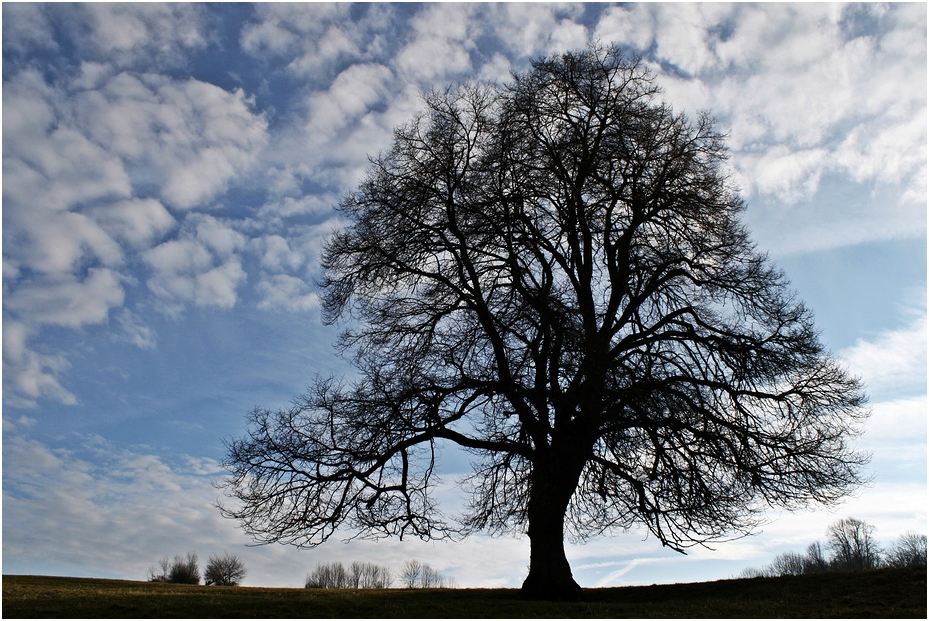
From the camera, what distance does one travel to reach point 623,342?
1435cm

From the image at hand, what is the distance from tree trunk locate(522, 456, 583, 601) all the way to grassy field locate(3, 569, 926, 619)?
0.48 m

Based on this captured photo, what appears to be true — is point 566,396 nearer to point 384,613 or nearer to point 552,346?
point 552,346

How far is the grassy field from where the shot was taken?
1012 centimetres

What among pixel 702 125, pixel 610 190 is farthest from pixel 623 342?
pixel 702 125

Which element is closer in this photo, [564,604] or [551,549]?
[564,604]

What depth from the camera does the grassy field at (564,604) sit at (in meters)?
10.1

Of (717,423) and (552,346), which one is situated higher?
(552,346)

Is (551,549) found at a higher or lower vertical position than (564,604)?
higher

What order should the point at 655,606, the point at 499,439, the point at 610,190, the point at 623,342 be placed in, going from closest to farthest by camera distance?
the point at 655,606 → the point at 499,439 → the point at 623,342 → the point at 610,190

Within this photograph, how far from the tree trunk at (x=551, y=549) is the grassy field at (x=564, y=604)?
478mm

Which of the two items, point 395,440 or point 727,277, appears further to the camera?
point 727,277

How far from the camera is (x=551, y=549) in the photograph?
1309 cm

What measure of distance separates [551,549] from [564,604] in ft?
5.33

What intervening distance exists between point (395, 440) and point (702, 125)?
10273mm
